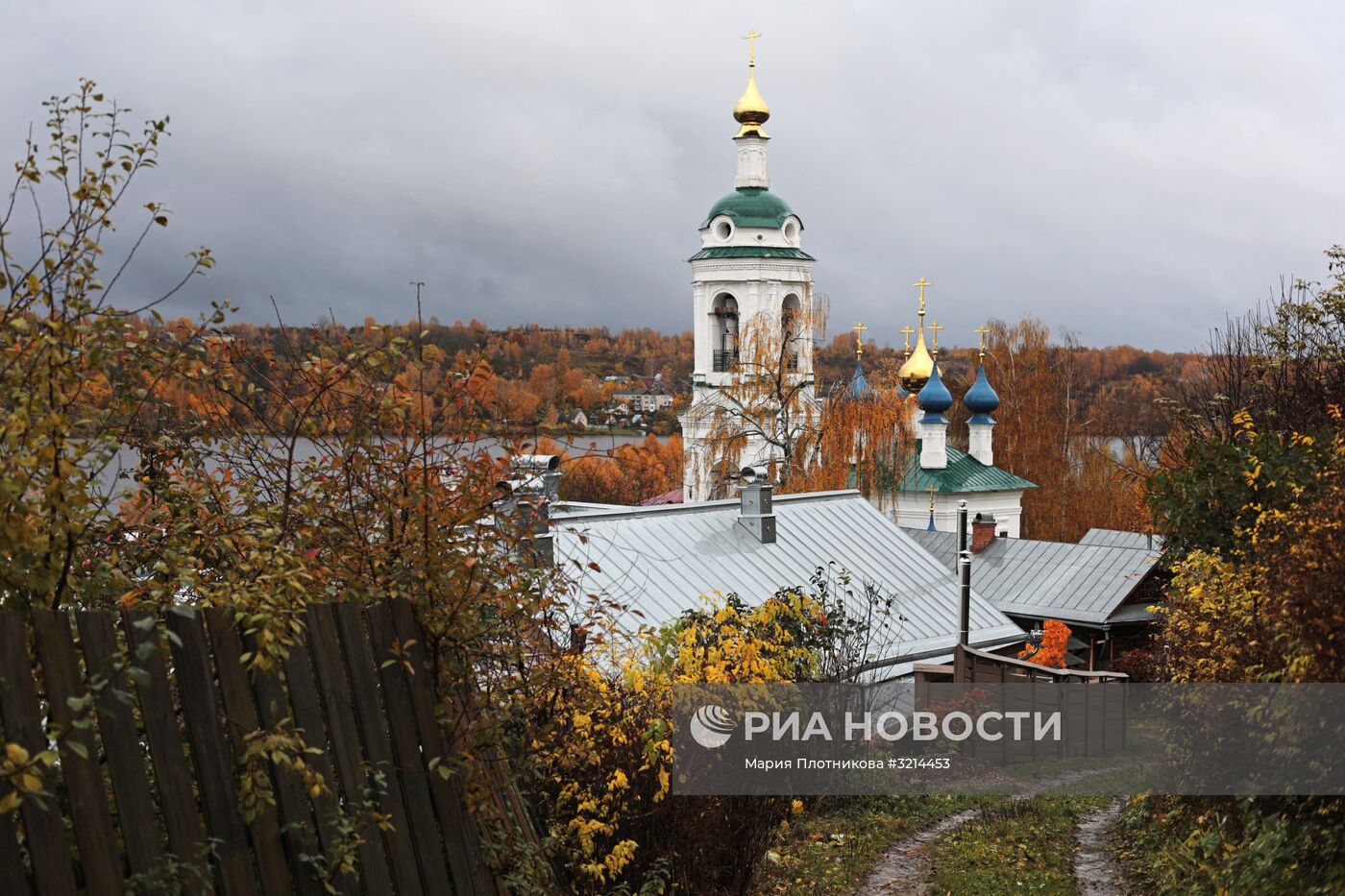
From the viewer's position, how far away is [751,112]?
40.3m

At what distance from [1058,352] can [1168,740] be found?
54.0 metres

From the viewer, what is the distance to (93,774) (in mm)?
3412

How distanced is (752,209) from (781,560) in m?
22.5

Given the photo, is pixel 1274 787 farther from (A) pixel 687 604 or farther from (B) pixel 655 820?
(A) pixel 687 604

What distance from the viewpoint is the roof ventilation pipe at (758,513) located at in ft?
59.7

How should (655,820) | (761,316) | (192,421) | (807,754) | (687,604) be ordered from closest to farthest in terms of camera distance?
(192,421)
(655,820)
(807,754)
(687,604)
(761,316)

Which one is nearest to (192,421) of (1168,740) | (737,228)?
(1168,740)

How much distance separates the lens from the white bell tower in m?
36.2

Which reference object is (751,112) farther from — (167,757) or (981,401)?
(167,757)

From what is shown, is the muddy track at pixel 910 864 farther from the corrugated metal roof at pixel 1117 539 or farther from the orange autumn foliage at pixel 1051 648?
the corrugated metal roof at pixel 1117 539

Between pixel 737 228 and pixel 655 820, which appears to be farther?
pixel 737 228

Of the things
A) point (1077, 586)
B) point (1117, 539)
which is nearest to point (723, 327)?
point (1117, 539)

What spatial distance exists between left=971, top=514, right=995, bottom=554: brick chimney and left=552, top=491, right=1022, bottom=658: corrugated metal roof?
9.05 metres

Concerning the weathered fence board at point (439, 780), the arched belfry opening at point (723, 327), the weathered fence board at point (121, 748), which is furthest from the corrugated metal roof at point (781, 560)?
the arched belfry opening at point (723, 327)
